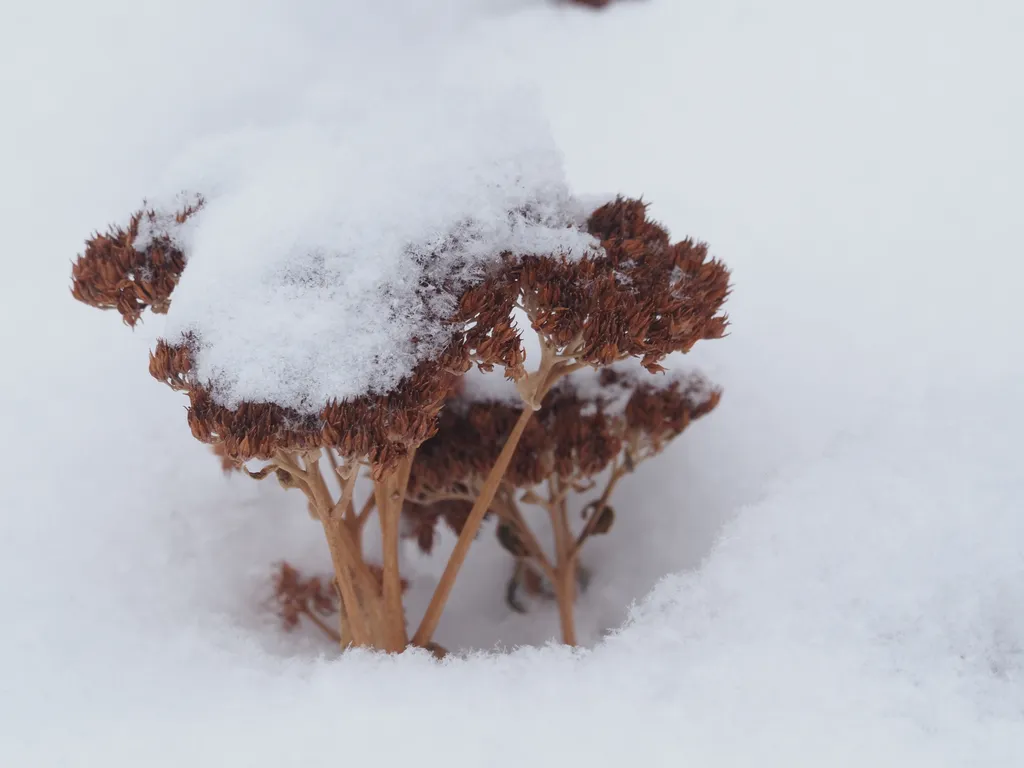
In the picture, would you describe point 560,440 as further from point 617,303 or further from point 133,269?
point 133,269

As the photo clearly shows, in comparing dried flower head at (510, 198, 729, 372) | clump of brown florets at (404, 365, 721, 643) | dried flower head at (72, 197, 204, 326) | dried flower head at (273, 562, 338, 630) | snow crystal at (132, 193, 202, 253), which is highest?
snow crystal at (132, 193, 202, 253)

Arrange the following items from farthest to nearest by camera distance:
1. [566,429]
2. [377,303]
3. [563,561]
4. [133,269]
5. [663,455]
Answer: [663,455], [563,561], [566,429], [133,269], [377,303]

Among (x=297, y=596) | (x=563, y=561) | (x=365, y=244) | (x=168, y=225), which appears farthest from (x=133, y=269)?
(x=563, y=561)

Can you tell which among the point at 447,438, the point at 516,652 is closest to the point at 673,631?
the point at 516,652

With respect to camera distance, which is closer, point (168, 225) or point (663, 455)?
point (168, 225)

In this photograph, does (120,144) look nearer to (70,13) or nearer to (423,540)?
(70,13)

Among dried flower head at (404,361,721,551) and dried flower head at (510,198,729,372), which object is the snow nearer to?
dried flower head at (404,361,721,551)

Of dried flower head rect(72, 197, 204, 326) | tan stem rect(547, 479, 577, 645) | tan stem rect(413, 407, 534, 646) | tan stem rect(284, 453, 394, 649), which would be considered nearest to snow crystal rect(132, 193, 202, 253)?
dried flower head rect(72, 197, 204, 326)
